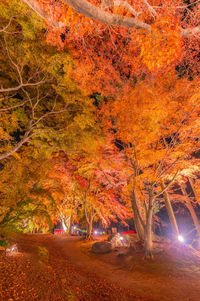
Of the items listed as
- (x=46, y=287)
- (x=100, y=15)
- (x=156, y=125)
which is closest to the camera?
(x=100, y=15)

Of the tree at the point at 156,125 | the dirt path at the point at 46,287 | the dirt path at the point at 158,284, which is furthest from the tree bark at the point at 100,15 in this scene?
the dirt path at the point at 158,284

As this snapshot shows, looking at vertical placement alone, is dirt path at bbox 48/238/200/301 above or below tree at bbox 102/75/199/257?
below

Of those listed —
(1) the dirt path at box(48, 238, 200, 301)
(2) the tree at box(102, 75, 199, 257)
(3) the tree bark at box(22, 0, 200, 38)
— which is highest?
(2) the tree at box(102, 75, 199, 257)

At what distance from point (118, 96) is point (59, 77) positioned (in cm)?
398

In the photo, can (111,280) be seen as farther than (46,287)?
Yes

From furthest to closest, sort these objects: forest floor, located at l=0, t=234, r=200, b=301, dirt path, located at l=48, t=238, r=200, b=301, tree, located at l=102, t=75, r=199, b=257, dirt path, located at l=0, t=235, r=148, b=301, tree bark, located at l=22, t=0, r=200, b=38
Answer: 1. tree, located at l=102, t=75, r=199, b=257
2. dirt path, located at l=48, t=238, r=200, b=301
3. forest floor, located at l=0, t=234, r=200, b=301
4. dirt path, located at l=0, t=235, r=148, b=301
5. tree bark, located at l=22, t=0, r=200, b=38

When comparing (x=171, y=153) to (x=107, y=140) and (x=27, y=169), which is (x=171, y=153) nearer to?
(x=107, y=140)

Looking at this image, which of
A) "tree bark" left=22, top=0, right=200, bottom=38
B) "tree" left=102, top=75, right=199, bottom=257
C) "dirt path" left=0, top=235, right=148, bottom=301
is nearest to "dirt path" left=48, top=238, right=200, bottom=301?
"dirt path" left=0, top=235, right=148, bottom=301

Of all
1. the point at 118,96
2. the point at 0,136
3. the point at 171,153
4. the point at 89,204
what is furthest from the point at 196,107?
the point at 89,204

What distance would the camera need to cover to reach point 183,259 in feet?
23.7

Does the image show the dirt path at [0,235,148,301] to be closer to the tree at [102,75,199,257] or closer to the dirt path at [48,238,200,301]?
the dirt path at [48,238,200,301]

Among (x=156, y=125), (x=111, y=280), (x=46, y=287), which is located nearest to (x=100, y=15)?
(x=156, y=125)

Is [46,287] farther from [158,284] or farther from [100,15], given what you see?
[100,15]

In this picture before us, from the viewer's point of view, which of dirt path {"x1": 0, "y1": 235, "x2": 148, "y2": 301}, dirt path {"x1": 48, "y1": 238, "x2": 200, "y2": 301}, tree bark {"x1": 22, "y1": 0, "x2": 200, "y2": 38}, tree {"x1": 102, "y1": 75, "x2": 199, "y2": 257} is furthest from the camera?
tree {"x1": 102, "y1": 75, "x2": 199, "y2": 257}
